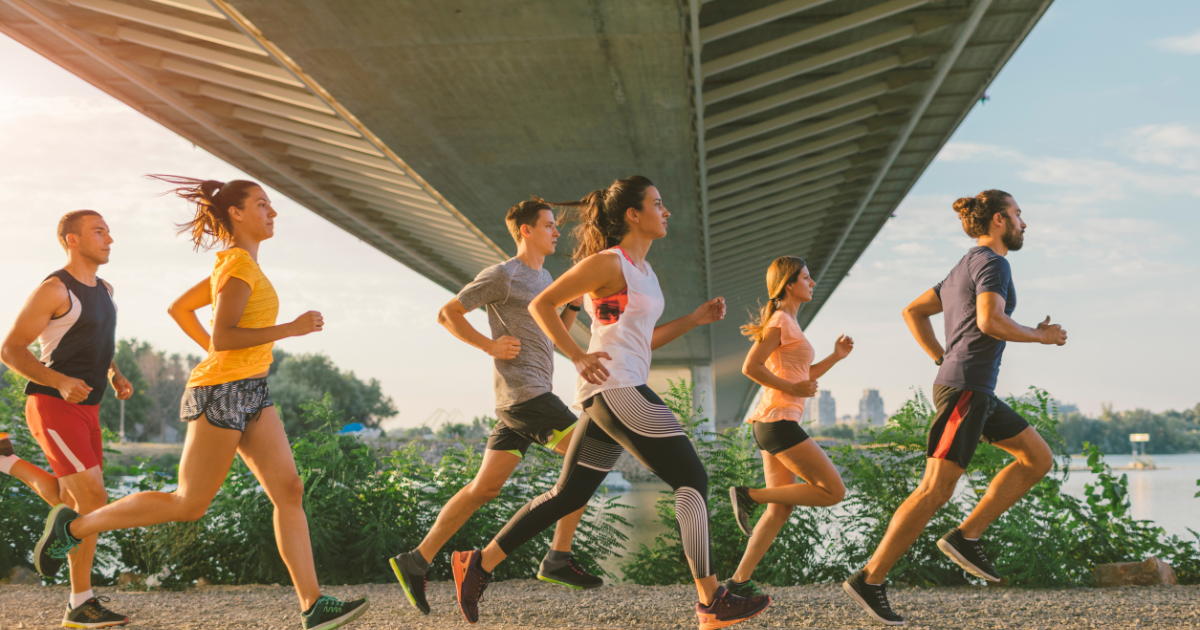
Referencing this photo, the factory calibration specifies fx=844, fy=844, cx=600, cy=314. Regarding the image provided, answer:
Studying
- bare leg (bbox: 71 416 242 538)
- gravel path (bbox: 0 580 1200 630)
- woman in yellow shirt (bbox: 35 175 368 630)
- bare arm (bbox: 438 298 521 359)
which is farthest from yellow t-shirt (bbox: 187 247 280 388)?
gravel path (bbox: 0 580 1200 630)

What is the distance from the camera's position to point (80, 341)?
4.37 meters

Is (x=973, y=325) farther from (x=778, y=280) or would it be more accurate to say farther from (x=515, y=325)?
(x=515, y=325)

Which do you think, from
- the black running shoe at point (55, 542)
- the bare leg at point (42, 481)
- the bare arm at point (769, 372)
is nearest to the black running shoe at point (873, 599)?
the bare arm at point (769, 372)

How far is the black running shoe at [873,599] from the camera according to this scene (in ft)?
12.7

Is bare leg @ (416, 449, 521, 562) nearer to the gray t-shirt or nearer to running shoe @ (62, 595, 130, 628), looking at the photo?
the gray t-shirt

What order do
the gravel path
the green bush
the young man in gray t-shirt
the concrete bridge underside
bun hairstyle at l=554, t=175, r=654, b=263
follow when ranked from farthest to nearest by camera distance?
the concrete bridge underside
the green bush
the young man in gray t-shirt
the gravel path
bun hairstyle at l=554, t=175, r=654, b=263

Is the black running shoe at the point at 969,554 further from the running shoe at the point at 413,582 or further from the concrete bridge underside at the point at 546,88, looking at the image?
the concrete bridge underside at the point at 546,88

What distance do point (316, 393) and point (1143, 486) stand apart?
212ft

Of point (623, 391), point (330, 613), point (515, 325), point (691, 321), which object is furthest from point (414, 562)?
point (691, 321)

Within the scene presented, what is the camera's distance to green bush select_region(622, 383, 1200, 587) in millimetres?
5055

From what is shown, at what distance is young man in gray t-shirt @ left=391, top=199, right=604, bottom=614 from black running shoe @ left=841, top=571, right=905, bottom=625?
4.32 feet

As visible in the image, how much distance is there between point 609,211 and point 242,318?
1.63 metres

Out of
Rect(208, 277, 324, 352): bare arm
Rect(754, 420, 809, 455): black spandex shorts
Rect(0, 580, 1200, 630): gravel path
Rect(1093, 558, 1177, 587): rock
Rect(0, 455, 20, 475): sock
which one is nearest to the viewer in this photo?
Rect(208, 277, 324, 352): bare arm

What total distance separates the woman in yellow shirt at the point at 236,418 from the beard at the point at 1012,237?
3308 mm
